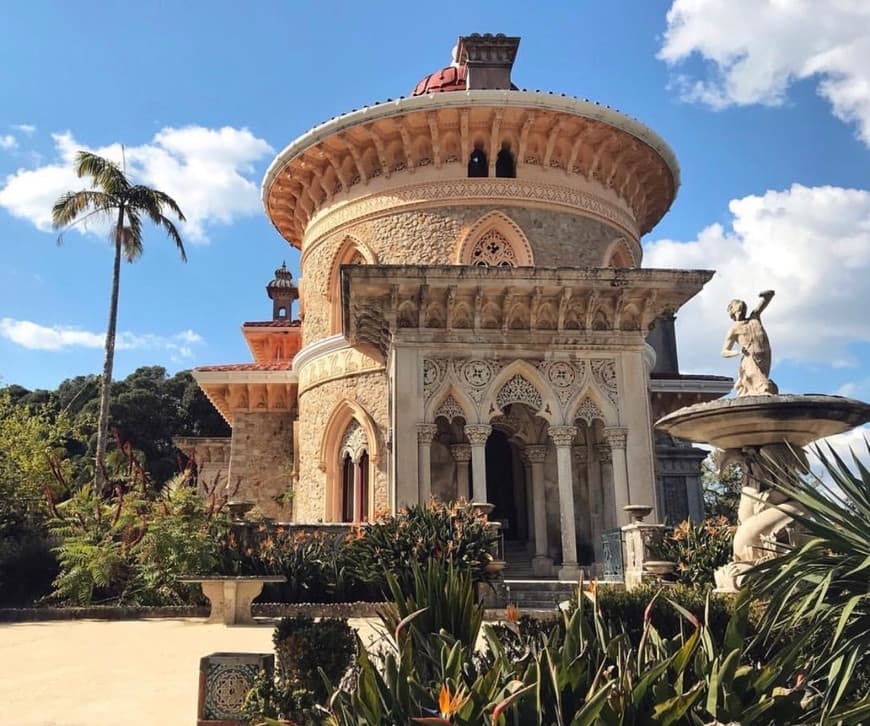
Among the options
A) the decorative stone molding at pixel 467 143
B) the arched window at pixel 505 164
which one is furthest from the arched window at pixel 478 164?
the decorative stone molding at pixel 467 143

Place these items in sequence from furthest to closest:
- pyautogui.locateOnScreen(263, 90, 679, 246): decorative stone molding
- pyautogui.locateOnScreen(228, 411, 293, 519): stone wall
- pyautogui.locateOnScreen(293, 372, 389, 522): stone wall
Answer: pyautogui.locateOnScreen(228, 411, 293, 519): stone wall, pyautogui.locateOnScreen(263, 90, 679, 246): decorative stone molding, pyautogui.locateOnScreen(293, 372, 389, 522): stone wall

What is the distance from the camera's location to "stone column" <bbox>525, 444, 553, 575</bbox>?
574 inches

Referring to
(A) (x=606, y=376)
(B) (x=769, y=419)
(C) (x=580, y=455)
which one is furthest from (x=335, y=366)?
(B) (x=769, y=419)

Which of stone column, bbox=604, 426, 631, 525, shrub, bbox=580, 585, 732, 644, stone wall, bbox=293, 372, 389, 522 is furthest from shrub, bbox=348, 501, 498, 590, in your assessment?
stone wall, bbox=293, 372, 389, 522

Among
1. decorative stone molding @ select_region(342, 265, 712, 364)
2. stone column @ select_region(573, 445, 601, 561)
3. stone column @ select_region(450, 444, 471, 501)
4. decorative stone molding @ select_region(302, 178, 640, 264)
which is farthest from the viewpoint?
decorative stone molding @ select_region(302, 178, 640, 264)

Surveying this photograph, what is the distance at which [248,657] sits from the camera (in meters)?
4.68

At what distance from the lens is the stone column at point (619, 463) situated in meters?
13.7

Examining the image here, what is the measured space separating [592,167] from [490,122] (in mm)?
2708

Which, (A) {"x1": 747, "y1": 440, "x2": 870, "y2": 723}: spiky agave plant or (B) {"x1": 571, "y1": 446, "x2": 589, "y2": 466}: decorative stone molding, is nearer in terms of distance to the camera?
(A) {"x1": 747, "y1": 440, "x2": 870, "y2": 723}: spiky agave plant

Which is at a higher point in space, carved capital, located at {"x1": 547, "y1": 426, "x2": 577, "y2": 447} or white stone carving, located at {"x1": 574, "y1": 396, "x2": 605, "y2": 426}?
white stone carving, located at {"x1": 574, "y1": 396, "x2": 605, "y2": 426}

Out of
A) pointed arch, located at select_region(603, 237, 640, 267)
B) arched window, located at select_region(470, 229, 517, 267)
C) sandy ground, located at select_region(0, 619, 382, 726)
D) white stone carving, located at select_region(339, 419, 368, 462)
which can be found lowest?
sandy ground, located at select_region(0, 619, 382, 726)

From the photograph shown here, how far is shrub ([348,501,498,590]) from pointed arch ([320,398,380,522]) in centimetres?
595

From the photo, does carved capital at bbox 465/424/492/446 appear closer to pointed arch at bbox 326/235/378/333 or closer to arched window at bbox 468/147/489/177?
pointed arch at bbox 326/235/378/333

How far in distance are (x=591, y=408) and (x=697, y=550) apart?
4.07 metres
